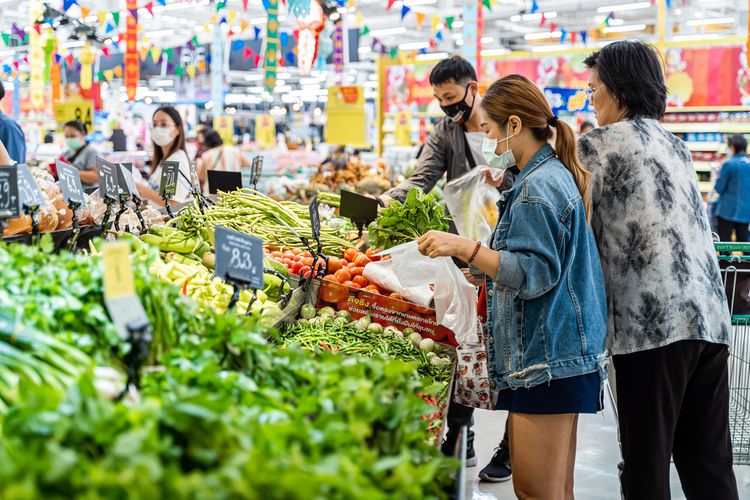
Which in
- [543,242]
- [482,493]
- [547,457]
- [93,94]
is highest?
[93,94]

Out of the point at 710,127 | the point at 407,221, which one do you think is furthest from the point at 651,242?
the point at 710,127

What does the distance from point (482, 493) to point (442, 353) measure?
0.98 meters

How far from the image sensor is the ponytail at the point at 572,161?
2.38 meters

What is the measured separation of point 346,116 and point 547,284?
9.23 meters

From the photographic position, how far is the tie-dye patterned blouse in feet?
8.08

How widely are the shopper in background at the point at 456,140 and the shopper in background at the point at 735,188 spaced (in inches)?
247

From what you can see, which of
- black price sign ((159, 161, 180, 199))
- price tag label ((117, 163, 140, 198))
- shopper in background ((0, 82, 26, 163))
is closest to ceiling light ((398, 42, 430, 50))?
shopper in background ((0, 82, 26, 163))

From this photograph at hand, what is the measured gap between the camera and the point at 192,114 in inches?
1082

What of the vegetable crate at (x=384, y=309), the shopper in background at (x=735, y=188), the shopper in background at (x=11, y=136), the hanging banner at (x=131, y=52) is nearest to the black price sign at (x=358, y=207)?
the vegetable crate at (x=384, y=309)

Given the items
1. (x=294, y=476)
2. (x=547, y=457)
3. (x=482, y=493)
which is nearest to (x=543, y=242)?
(x=547, y=457)

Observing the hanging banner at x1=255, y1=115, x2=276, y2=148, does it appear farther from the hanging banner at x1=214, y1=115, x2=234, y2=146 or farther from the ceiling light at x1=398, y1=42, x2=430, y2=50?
the ceiling light at x1=398, y1=42, x2=430, y2=50

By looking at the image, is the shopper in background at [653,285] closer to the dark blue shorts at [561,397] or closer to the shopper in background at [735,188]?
the dark blue shorts at [561,397]

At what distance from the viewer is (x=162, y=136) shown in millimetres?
5539

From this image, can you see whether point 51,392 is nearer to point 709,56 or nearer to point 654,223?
point 654,223
